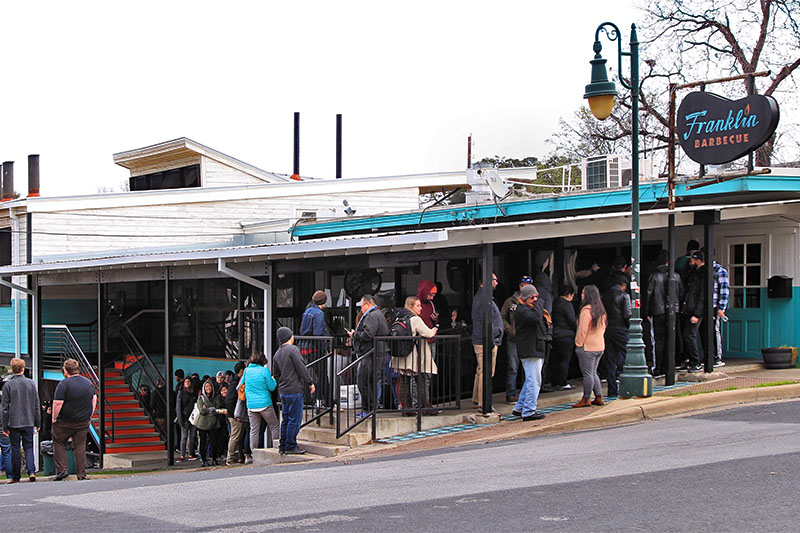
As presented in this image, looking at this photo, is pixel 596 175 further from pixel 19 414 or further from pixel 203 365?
pixel 19 414

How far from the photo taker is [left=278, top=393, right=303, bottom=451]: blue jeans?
12188mm

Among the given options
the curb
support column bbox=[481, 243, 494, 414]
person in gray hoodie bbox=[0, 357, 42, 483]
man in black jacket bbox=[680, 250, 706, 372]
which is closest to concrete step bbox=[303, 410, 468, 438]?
support column bbox=[481, 243, 494, 414]

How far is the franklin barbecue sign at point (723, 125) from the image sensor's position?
13.4m

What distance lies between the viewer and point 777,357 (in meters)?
15.5

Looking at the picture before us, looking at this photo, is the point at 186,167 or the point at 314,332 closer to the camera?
the point at 314,332

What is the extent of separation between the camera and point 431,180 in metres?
28.6

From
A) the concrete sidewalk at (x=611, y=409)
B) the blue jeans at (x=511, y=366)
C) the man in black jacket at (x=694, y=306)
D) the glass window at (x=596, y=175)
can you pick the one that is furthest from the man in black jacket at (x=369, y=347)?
the glass window at (x=596, y=175)

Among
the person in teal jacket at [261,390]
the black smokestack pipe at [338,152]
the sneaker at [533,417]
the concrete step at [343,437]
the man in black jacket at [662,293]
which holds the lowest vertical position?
the concrete step at [343,437]

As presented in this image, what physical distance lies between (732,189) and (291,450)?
8.07 metres

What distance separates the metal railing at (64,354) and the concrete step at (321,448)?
7105mm

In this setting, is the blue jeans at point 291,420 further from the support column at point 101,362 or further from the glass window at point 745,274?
the glass window at point 745,274

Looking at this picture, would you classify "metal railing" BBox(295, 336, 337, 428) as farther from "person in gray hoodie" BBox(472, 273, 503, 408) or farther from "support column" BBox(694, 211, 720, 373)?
"support column" BBox(694, 211, 720, 373)

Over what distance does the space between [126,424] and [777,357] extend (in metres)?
13.5

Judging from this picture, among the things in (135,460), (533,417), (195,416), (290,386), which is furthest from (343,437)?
(135,460)
